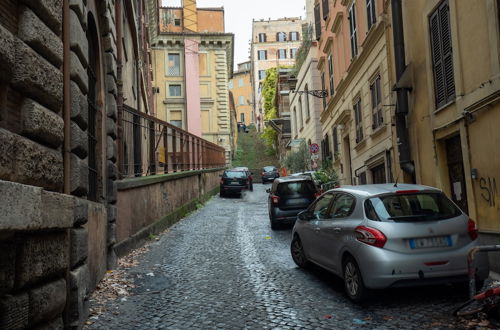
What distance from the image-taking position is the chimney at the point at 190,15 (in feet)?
149

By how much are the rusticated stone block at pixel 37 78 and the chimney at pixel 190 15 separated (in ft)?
141

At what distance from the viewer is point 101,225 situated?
734cm

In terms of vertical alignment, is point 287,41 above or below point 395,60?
above

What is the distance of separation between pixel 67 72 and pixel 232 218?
1232 centimetres

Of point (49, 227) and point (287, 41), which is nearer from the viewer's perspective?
point (49, 227)

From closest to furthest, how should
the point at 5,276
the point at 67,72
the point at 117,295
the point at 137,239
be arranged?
the point at 5,276 < the point at 67,72 < the point at 117,295 < the point at 137,239

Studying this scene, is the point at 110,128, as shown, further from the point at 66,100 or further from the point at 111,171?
the point at 66,100

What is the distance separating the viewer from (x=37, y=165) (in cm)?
386

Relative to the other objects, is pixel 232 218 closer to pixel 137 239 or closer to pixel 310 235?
pixel 137 239

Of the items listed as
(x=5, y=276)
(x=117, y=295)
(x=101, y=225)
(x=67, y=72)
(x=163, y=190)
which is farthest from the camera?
(x=163, y=190)

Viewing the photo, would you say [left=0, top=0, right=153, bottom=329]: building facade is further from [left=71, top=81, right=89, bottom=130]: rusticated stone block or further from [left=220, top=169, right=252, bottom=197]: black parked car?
[left=220, top=169, right=252, bottom=197]: black parked car

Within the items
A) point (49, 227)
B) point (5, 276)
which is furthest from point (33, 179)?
point (5, 276)

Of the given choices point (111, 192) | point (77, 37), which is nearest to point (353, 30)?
point (111, 192)

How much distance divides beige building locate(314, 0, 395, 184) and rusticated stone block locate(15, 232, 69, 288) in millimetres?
10232
